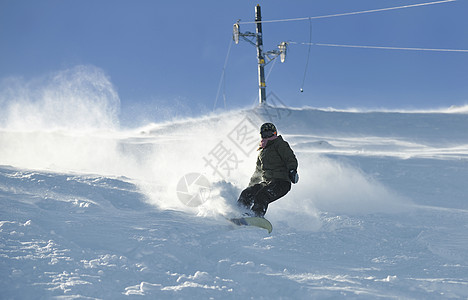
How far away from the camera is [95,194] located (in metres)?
5.96

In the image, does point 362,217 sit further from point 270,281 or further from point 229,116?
point 229,116

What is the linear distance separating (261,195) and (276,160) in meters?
0.73

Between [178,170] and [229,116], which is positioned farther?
[229,116]

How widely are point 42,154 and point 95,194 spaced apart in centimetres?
664

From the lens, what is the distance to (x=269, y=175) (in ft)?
20.6

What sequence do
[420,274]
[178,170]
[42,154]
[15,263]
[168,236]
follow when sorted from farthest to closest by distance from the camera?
[42,154] → [178,170] → [168,236] → [420,274] → [15,263]

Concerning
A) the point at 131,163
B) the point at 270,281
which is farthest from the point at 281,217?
the point at 131,163

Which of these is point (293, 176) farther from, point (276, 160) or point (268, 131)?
point (268, 131)

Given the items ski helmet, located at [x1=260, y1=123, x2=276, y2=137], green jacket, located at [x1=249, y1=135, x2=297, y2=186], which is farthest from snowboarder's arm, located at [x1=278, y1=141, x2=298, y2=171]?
ski helmet, located at [x1=260, y1=123, x2=276, y2=137]

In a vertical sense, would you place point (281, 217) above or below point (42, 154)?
below

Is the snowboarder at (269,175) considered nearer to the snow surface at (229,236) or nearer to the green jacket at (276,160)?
the green jacket at (276,160)

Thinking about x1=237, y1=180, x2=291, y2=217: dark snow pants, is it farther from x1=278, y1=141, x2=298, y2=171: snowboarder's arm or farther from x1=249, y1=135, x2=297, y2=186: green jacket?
x1=278, y1=141, x2=298, y2=171: snowboarder's arm

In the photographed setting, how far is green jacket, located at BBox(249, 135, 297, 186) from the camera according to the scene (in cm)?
616

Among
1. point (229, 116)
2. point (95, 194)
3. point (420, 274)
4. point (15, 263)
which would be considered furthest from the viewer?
point (229, 116)
